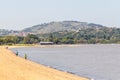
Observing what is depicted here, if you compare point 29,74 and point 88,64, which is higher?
point 29,74

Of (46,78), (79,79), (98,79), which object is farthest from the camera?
(98,79)

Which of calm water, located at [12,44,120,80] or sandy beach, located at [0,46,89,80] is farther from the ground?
sandy beach, located at [0,46,89,80]

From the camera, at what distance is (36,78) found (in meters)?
34.1

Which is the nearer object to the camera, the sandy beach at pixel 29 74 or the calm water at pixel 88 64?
the sandy beach at pixel 29 74

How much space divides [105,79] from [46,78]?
30.5ft

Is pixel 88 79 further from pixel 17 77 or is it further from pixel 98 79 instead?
pixel 17 77

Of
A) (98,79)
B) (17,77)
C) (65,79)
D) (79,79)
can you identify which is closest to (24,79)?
(17,77)

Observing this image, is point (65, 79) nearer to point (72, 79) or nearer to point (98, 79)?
point (72, 79)

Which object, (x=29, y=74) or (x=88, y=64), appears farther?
(x=88, y=64)

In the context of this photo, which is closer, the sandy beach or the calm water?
the sandy beach

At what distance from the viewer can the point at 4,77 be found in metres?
33.3

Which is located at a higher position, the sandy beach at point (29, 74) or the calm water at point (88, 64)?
the sandy beach at point (29, 74)

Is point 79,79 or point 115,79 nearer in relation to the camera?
point 79,79

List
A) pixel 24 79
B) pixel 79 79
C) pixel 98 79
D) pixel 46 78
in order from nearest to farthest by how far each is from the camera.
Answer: pixel 24 79 < pixel 46 78 < pixel 79 79 < pixel 98 79
